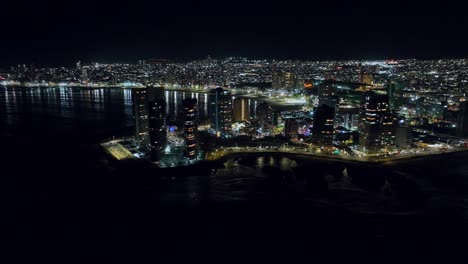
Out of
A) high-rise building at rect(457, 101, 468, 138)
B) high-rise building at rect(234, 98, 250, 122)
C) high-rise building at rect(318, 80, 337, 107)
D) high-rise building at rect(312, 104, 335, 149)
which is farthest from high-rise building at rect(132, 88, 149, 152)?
high-rise building at rect(457, 101, 468, 138)

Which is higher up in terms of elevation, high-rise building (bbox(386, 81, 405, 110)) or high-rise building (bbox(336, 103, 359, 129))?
high-rise building (bbox(386, 81, 405, 110))

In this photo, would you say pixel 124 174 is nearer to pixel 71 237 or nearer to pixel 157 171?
pixel 157 171

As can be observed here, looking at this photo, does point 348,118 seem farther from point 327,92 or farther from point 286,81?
point 286,81

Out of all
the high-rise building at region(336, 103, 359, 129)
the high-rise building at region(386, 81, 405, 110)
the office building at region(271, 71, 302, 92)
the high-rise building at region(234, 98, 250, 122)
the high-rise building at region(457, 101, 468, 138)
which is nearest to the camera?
the high-rise building at region(457, 101, 468, 138)

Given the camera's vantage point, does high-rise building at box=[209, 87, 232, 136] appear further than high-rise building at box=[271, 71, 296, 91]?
No

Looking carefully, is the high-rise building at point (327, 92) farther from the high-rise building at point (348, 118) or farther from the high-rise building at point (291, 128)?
the high-rise building at point (291, 128)

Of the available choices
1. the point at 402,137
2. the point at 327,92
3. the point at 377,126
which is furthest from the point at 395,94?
the point at 377,126

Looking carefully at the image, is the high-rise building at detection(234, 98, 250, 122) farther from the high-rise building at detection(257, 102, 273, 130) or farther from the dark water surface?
the dark water surface
